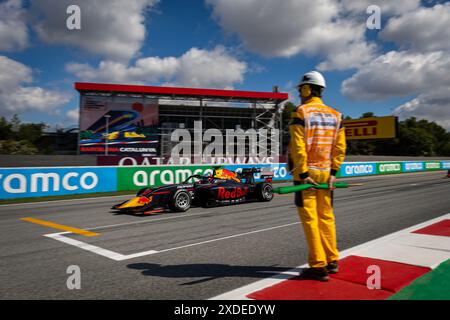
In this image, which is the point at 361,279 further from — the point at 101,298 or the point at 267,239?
the point at 101,298

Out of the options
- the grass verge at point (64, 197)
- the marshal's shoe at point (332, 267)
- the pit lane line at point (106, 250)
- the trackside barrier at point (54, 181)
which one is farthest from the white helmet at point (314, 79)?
the trackside barrier at point (54, 181)

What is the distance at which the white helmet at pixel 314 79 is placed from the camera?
129 inches

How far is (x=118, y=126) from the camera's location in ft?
104

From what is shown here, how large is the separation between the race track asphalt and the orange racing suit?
0.70 meters

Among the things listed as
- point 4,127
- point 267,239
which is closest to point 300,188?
point 267,239

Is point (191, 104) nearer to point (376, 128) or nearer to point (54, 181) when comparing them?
point (376, 128)

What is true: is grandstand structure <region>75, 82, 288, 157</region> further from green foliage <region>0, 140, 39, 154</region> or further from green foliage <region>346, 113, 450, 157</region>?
green foliage <region>346, 113, 450, 157</region>

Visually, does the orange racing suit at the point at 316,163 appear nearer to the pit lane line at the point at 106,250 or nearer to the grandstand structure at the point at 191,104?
the pit lane line at the point at 106,250

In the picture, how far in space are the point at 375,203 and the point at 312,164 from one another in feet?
23.8

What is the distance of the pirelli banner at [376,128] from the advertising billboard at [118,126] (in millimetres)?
19181

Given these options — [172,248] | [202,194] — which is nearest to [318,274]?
[172,248]

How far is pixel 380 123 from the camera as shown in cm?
3050

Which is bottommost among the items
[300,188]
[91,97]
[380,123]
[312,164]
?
[300,188]

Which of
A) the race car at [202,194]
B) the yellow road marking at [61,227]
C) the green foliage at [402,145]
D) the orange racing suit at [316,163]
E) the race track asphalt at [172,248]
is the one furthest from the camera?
the green foliage at [402,145]
